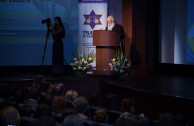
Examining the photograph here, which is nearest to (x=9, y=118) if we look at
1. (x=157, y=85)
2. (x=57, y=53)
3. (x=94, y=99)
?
(x=94, y=99)

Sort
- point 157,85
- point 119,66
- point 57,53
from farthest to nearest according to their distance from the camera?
point 57,53 → point 119,66 → point 157,85

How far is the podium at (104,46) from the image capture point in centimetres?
473

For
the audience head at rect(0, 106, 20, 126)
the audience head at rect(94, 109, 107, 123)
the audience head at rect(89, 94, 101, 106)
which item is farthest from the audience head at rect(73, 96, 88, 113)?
the audience head at rect(0, 106, 20, 126)

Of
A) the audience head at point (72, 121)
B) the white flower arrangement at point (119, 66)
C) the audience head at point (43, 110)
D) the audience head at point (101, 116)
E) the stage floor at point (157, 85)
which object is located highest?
the white flower arrangement at point (119, 66)

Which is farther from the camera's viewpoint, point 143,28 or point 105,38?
point 143,28

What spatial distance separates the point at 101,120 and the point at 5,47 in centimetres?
619

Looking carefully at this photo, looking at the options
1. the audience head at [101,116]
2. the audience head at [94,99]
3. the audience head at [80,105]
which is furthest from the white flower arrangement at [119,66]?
the audience head at [101,116]

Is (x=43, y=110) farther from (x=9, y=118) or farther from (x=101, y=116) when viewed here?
(x=101, y=116)

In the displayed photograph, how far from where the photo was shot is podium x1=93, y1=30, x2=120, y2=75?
4730 millimetres

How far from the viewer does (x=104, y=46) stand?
4812 millimetres

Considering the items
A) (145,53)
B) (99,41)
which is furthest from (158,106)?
(145,53)

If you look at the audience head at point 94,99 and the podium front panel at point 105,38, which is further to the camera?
the podium front panel at point 105,38

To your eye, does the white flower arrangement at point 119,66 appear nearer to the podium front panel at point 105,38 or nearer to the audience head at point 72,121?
the podium front panel at point 105,38

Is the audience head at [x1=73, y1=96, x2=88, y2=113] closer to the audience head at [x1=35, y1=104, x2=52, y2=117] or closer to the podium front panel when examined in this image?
the audience head at [x1=35, y1=104, x2=52, y2=117]
